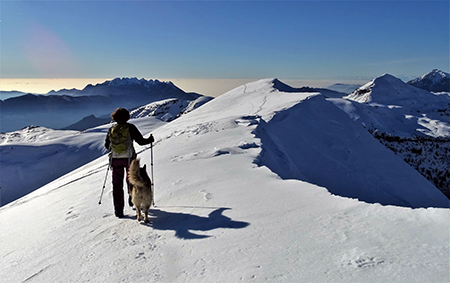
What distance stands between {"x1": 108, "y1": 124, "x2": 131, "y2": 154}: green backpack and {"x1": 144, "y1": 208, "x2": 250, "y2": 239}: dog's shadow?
1.46 metres

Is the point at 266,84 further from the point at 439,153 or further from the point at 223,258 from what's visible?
the point at 223,258

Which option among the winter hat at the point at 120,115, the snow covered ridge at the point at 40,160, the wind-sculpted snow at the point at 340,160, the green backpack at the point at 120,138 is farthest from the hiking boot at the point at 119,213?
the snow covered ridge at the point at 40,160

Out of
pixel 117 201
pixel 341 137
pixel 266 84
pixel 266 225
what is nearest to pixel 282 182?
pixel 266 225

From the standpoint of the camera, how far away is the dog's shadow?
4.31m

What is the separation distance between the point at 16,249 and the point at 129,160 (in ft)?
7.78

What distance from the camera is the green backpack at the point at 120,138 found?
559cm

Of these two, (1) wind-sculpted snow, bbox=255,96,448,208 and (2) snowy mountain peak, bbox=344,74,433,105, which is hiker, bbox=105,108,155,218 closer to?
(1) wind-sculpted snow, bbox=255,96,448,208

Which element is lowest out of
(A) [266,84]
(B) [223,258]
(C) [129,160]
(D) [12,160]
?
(D) [12,160]

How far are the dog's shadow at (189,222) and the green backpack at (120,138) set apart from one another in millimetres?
1458

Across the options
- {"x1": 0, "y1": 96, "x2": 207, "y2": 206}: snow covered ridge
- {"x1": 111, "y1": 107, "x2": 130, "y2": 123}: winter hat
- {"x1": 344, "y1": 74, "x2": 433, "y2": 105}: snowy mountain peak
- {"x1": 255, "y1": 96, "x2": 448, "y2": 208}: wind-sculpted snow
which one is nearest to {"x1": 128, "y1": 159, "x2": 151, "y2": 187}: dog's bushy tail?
{"x1": 111, "y1": 107, "x2": 130, "y2": 123}: winter hat

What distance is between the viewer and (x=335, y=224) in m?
3.87

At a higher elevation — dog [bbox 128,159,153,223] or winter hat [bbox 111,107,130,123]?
winter hat [bbox 111,107,130,123]

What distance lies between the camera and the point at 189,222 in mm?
4730

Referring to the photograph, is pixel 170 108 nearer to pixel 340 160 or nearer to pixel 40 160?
pixel 40 160
